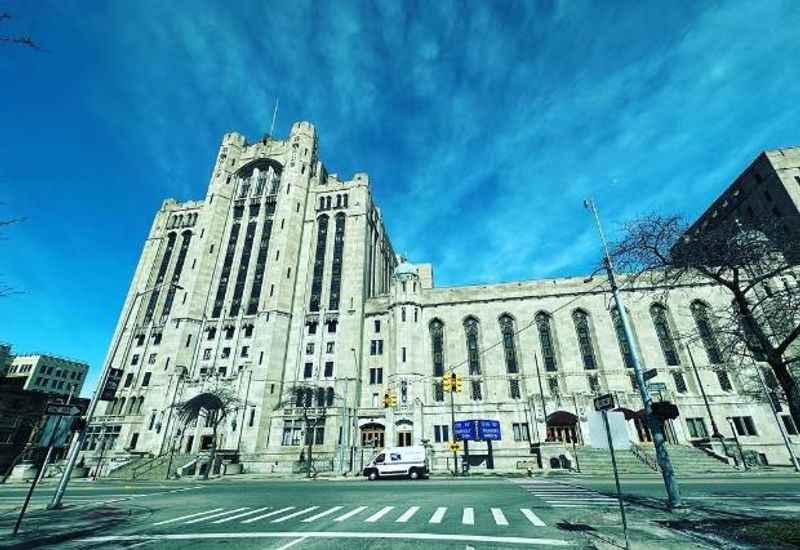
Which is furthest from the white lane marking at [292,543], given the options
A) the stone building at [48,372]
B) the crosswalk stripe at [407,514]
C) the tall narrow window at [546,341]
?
the stone building at [48,372]

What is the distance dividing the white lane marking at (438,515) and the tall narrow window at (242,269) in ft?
166

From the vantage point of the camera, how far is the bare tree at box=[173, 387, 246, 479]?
45.4m

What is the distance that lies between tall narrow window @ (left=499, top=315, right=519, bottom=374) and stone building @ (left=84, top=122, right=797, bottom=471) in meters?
0.17

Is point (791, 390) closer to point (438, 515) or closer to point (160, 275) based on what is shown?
point (438, 515)

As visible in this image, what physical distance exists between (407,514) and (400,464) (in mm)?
17578

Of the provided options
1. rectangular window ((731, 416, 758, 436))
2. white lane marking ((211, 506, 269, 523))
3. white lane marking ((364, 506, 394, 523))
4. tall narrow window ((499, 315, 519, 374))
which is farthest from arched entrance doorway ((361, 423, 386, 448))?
rectangular window ((731, 416, 758, 436))

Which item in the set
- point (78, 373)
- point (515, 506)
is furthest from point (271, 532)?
point (78, 373)

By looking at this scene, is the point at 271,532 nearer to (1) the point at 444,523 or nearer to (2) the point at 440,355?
(1) the point at 444,523

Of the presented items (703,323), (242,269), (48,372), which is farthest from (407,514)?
(48,372)

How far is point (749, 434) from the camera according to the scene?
3888cm

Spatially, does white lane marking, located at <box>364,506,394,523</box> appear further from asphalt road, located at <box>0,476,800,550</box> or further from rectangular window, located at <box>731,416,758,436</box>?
rectangular window, located at <box>731,416,758,436</box>

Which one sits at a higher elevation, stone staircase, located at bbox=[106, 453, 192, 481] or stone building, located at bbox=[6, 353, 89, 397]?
stone building, located at bbox=[6, 353, 89, 397]

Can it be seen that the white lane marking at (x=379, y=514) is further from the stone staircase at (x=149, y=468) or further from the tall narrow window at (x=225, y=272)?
the tall narrow window at (x=225, y=272)

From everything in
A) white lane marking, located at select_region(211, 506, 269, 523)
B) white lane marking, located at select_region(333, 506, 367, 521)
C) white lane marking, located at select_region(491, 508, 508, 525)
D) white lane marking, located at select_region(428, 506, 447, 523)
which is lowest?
white lane marking, located at select_region(211, 506, 269, 523)
